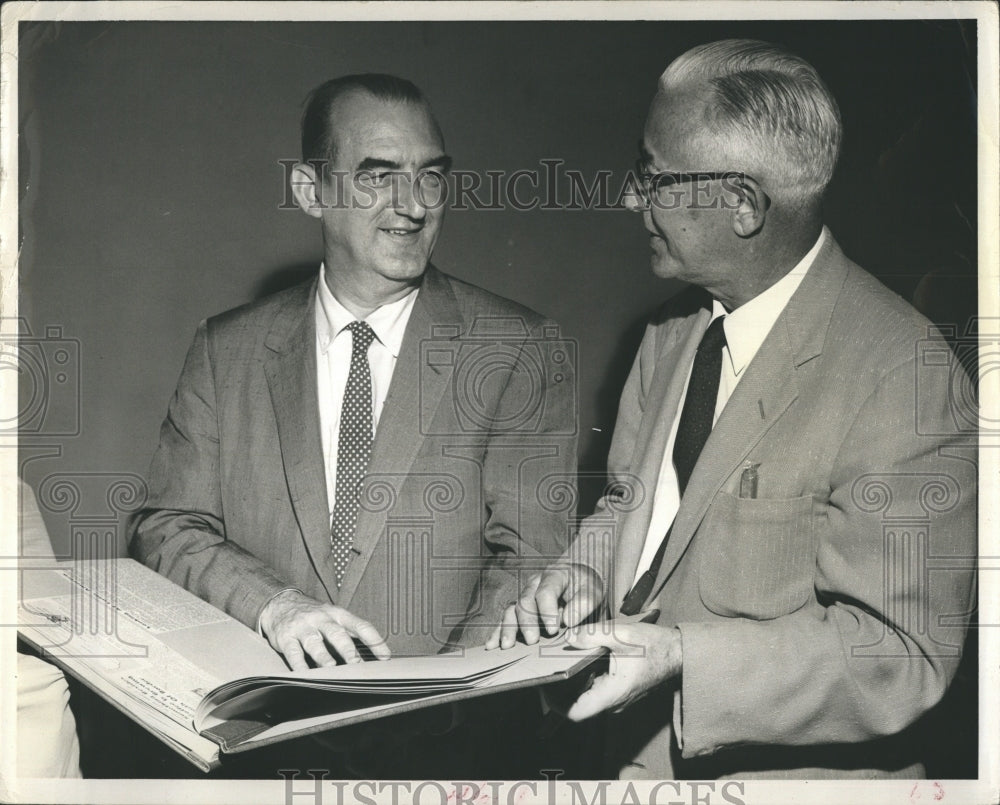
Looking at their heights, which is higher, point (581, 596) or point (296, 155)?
point (296, 155)

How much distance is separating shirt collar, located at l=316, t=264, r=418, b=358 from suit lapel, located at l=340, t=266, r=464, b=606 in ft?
0.04

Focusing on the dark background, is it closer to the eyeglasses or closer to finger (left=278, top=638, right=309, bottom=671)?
the eyeglasses

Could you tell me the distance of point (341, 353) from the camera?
2.11 m

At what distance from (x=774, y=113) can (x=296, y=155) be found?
0.89 m

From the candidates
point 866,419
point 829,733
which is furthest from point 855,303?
point 829,733

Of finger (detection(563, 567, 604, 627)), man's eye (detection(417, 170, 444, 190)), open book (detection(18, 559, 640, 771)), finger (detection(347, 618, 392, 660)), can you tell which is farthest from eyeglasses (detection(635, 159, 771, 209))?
finger (detection(347, 618, 392, 660))

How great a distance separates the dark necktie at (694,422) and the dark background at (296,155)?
0.48ft

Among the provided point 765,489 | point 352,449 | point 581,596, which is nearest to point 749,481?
point 765,489

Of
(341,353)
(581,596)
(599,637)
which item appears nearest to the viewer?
(599,637)

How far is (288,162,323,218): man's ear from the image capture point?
6.95 feet

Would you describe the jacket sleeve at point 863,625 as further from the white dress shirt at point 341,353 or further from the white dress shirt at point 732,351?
the white dress shirt at point 341,353

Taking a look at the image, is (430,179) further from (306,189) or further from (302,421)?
(302,421)

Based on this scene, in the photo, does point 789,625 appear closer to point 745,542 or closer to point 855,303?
point 745,542

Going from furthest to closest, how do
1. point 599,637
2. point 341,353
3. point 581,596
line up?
point 341,353 < point 581,596 < point 599,637
